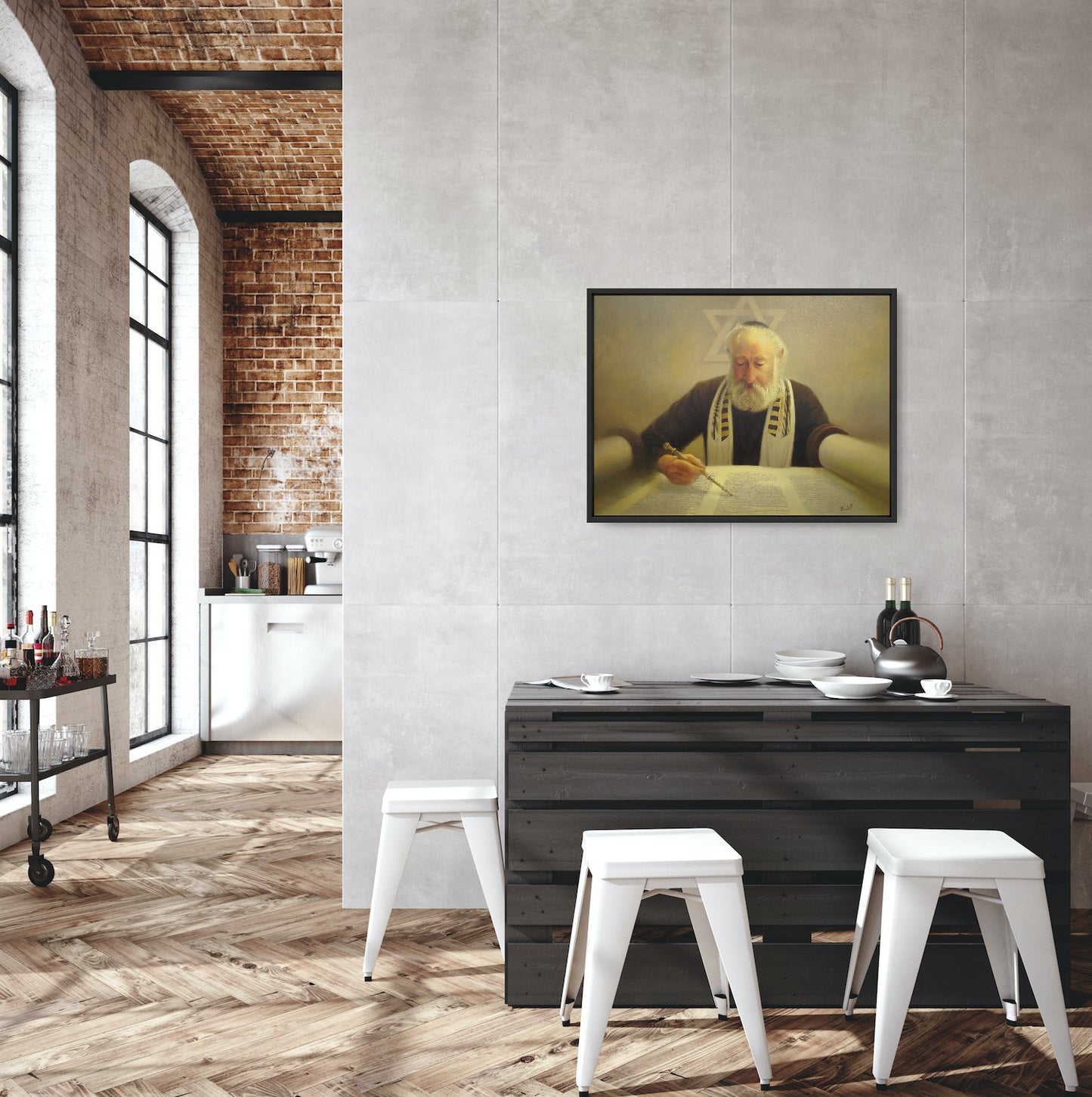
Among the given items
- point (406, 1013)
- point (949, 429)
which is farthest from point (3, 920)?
point (949, 429)

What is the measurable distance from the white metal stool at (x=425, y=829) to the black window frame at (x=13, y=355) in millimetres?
2545

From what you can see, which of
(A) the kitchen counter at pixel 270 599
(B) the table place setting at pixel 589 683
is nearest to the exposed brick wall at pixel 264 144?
(A) the kitchen counter at pixel 270 599

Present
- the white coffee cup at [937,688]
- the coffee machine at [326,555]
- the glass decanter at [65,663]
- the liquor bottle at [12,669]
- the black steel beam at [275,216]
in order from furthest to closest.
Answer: the black steel beam at [275,216] < the coffee machine at [326,555] < the glass decanter at [65,663] < the liquor bottle at [12,669] < the white coffee cup at [937,688]

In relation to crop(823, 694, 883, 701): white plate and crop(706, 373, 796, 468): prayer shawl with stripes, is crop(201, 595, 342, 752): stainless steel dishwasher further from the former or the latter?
crop(823, 694, 883, 701): white plate

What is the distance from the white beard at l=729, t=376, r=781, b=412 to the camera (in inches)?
129

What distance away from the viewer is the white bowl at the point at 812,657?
304 cm

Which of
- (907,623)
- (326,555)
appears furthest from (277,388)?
(907,623)

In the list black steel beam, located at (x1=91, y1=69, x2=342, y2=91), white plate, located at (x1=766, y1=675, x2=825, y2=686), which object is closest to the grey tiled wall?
white plate, located at (x1=766, y1=675, x2=825, y2=686)

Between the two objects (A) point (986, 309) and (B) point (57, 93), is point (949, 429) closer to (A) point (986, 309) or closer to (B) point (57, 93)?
(A) point (986, 309)

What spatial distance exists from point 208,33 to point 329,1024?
14.4ft

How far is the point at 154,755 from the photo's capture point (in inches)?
222

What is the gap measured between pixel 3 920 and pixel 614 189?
10.3 feet

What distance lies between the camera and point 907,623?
3.06 metres

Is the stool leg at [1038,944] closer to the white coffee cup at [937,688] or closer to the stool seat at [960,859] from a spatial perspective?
the stool seat at [960,859]
